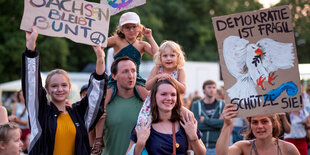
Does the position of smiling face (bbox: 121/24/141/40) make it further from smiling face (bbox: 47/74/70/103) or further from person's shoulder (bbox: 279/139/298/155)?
person's shoulder (bbox: 279/139/298/155)

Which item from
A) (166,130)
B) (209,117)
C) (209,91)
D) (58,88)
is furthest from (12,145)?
(209,91)

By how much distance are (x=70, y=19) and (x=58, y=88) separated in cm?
78

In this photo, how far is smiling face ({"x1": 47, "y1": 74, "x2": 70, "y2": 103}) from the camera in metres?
4.75

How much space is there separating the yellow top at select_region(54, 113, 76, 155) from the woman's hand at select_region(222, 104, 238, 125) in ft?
4.99

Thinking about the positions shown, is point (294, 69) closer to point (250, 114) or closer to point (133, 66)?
point (250, 114)

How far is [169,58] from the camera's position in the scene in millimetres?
5832

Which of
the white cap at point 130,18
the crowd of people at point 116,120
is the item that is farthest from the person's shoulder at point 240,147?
the white cap at point 130,18

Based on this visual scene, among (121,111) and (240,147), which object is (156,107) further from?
(240,147)

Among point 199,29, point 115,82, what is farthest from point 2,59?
point 115,82

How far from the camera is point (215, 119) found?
893 cm

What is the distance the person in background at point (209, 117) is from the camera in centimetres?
886

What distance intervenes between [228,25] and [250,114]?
2.99 feet

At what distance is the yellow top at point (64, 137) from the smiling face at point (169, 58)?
1659mm

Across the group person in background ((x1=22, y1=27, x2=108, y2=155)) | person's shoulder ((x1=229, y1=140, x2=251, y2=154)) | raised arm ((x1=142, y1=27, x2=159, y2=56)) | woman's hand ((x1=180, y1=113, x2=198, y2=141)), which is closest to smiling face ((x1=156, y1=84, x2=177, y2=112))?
woman's hand ((x1=180, y1=113, x2=198, y2=141))
